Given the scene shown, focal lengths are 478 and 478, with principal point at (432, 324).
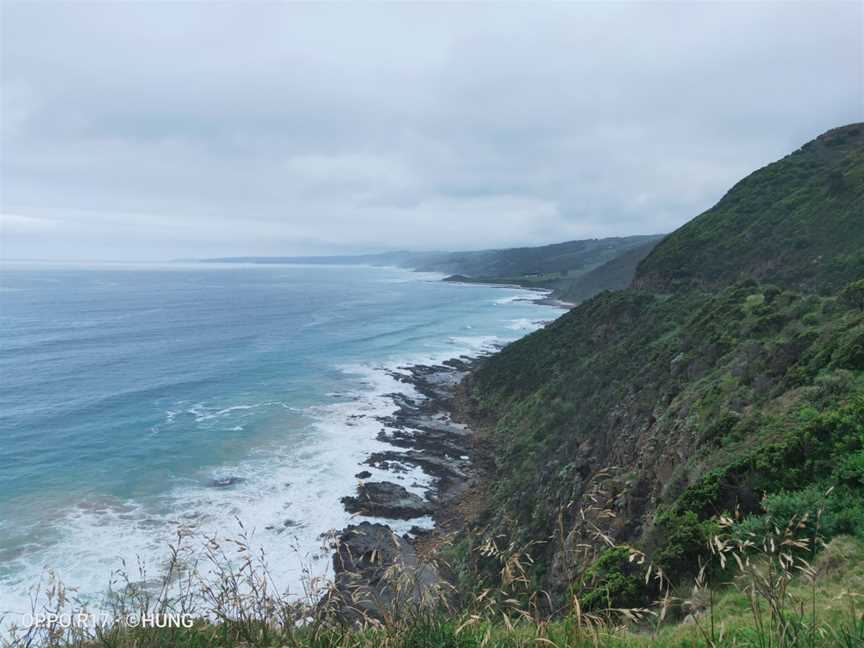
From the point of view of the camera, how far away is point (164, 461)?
2727 centimetres

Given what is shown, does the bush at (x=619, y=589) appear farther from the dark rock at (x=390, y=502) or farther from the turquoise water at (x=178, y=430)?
the dark rock at (x=390, y=502)

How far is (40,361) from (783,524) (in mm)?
58230

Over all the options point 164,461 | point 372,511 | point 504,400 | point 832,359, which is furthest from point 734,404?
point 164,461

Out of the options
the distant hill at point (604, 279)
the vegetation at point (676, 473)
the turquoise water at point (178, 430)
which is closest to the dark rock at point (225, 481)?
the turquoise water at point (178, 430)

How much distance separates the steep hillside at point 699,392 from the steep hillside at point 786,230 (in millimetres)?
151

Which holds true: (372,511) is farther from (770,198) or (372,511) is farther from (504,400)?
(770,198)

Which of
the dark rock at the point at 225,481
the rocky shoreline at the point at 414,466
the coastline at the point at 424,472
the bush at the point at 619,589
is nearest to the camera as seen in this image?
the bush at the point at 619,589

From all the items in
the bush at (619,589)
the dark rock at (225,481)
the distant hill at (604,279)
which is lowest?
the dark rock at (225,481)

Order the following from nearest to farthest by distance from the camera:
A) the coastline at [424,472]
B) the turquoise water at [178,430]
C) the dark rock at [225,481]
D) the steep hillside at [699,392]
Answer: the steep hillside at [699,392]
the coastline at [424,472]
the turquoise water at [178,430]
the dark rock at [225,481]

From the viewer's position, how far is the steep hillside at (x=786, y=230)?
87.7 ft

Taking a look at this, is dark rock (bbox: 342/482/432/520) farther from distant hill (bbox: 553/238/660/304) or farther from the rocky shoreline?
distant hill (bbox: 553/238/660/304)

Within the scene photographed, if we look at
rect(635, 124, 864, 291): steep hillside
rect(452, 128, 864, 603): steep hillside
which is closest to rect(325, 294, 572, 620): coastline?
rect(452, 128, 864, 603): steep hillside

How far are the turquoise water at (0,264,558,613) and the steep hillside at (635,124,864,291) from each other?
941 inches

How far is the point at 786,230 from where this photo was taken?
31.3 meters
